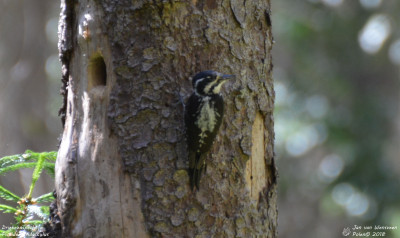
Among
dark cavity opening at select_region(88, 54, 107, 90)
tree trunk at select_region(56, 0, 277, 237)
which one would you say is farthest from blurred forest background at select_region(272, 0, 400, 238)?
dark cavity opening at select_region(88, 54, 107, 90)

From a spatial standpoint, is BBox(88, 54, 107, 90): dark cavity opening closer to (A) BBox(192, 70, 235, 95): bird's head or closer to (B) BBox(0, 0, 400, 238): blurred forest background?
(A) BBox(192, 70, 235, 95): bird's head

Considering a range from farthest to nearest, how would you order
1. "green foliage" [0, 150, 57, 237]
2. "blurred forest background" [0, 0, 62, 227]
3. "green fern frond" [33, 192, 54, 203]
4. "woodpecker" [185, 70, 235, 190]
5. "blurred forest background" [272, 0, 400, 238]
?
"blurred forest background" [272, 0, 400, 238] → "blurred forest background" [0, 0, 62, 227] → "green fern frond" [33, 192, 54, 203] → "green foliage" [0, 150, 57, 237] → "woodpecker" [185, 70, 235, 190]

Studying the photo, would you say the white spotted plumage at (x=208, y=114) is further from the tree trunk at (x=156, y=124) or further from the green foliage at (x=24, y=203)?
the green foliage at (x=24, y=203)

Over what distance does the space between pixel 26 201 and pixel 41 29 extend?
296 inches

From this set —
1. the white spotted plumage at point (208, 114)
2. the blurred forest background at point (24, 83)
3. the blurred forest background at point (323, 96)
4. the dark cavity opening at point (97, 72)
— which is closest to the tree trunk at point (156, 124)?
the dark cavity opening at point (97, 72)

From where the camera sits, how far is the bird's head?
3.27 metres

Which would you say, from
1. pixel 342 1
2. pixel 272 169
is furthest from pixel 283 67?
pixel 272 169

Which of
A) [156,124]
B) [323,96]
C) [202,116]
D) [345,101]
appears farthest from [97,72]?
[345,101]

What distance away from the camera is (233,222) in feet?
11.1

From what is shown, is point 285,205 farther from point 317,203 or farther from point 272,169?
point 272,169

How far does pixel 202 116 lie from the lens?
11.0 ft

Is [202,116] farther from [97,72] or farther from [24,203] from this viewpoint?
[24,203]

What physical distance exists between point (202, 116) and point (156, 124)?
1.01 feet

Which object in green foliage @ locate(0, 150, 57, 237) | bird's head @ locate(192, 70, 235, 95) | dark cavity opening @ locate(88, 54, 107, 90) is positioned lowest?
green foliage @ locate(0, 150, 57, 237)
